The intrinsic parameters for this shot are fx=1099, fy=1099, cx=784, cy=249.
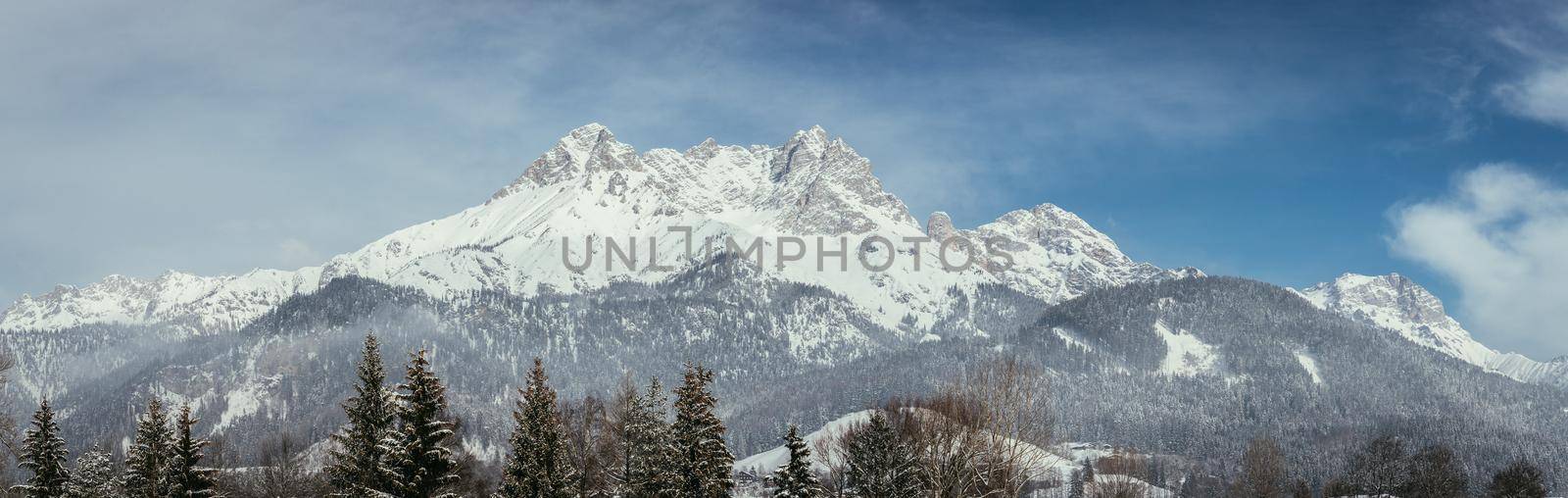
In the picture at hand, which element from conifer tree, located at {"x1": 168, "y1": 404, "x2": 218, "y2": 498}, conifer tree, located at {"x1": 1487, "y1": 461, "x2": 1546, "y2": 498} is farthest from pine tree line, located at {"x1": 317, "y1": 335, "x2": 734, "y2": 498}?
conifer tree, located at {"x1": 1487, "y1": 461, "x2": 1546, "y2": 498}

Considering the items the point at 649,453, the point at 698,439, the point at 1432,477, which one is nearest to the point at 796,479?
the point at 698,439

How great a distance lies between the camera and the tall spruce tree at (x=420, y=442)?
38094mm

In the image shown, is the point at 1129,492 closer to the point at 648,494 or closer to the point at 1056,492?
the point at 648,494

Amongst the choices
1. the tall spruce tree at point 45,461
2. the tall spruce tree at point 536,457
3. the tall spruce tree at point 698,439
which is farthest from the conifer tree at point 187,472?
the tall spruce tree at point 698,439

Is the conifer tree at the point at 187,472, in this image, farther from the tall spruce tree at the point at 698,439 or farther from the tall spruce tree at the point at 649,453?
the tall spruce tree at the point at 698,439

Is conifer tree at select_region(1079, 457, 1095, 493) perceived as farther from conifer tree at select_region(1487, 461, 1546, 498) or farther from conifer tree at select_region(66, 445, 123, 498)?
conifer tree at select_region(66, 445, 123, 498)

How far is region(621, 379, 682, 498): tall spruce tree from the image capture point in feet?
165

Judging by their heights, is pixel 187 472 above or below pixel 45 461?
below

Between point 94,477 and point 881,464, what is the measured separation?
3883 cm

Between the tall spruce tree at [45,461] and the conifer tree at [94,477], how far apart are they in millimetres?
1547

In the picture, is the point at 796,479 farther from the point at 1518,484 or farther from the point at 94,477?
the point at 1518,484

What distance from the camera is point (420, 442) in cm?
3838

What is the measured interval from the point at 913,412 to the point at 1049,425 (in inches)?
613

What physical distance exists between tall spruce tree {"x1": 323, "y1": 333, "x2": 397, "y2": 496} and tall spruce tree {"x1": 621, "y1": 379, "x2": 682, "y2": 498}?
14.3 m
